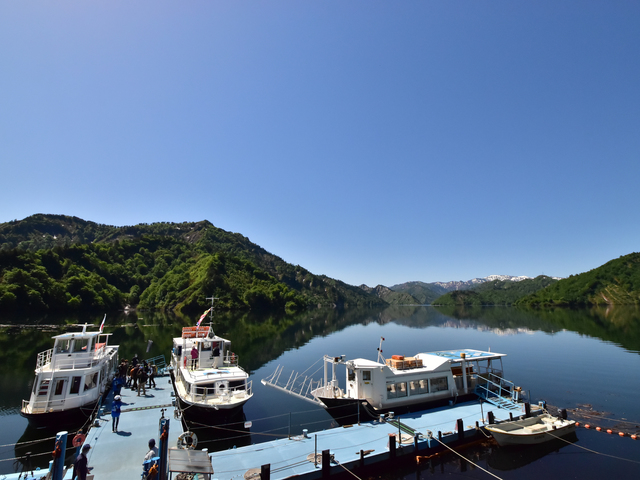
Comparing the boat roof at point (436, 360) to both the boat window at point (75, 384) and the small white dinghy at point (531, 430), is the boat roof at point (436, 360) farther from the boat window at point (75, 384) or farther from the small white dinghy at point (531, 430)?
the boat window at point (75, 384)

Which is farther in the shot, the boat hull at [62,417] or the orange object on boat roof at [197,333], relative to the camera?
the orange object on boat roof at [197,333]

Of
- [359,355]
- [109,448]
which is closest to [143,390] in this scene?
[109,448]

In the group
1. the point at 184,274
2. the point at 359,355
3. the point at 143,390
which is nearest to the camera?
the point at 143,390

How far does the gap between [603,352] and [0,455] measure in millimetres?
75295

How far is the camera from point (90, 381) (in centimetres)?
2392

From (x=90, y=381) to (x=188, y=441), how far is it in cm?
1360

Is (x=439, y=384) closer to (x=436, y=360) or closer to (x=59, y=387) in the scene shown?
(x=436, y=360)

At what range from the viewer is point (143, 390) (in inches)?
1036

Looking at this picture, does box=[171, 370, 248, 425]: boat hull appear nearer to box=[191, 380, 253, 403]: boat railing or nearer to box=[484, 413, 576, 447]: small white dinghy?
box=[191, 380, 253, 403]: boat railing

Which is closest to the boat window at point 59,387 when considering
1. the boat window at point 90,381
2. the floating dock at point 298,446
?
the boat window at point 90,381

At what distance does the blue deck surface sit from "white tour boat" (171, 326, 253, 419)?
561cm

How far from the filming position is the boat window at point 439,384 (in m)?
24.8

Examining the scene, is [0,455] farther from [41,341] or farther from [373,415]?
[41,341]

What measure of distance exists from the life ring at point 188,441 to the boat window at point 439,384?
17.5 metres
